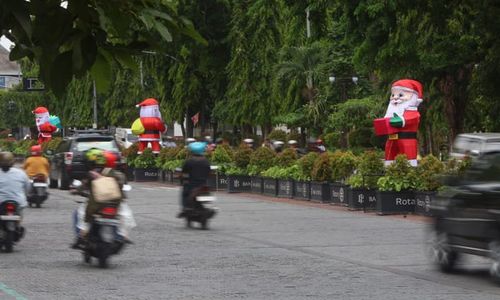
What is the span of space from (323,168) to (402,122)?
8.53 feet

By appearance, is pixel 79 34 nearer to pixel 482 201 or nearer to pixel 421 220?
pixel 482 201

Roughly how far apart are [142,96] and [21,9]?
258ft

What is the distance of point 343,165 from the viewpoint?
28500 mm

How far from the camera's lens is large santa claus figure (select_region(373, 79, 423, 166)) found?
2892 centimetres

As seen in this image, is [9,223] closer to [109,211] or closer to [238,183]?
[109,211]

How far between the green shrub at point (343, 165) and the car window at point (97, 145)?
27.0 ft

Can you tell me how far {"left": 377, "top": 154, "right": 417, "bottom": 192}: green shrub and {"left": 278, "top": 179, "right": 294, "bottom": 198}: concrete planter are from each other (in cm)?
720

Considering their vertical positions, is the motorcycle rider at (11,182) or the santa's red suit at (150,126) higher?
the santa's red suit at (150,126)

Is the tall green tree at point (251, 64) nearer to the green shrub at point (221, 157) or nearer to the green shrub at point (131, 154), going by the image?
the green shrub at point (131, 154)

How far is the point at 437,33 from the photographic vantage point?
97.2 ft

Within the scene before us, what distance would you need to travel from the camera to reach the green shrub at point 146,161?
4616cm

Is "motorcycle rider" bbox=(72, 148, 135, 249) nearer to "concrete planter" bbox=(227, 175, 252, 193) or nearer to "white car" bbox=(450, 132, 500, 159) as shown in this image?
"white car" bbox=(450, 132, 500, 159)

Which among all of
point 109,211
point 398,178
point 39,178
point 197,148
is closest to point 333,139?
point 39,178

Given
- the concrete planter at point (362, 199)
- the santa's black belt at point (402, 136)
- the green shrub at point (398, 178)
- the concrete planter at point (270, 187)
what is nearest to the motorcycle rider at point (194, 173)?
the green shrub at point (398, 178)
